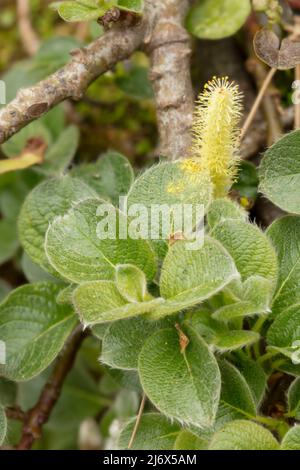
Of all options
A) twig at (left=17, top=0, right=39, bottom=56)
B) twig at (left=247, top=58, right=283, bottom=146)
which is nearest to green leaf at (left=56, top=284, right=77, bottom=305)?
twig at (left=247, top=58, right=283, bottom=146)

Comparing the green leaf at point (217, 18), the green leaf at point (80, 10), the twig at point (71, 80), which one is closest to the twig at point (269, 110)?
the green leaf at point (217, 18)

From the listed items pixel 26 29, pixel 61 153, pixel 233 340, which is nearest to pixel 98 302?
pixel 233 340

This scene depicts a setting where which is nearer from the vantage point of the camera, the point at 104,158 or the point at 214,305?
the point at 214,305

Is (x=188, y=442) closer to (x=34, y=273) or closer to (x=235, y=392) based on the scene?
(x=235, y=392)

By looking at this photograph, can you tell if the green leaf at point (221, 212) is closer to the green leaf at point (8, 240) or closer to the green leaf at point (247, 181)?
the green leaf at point (247, 181)
